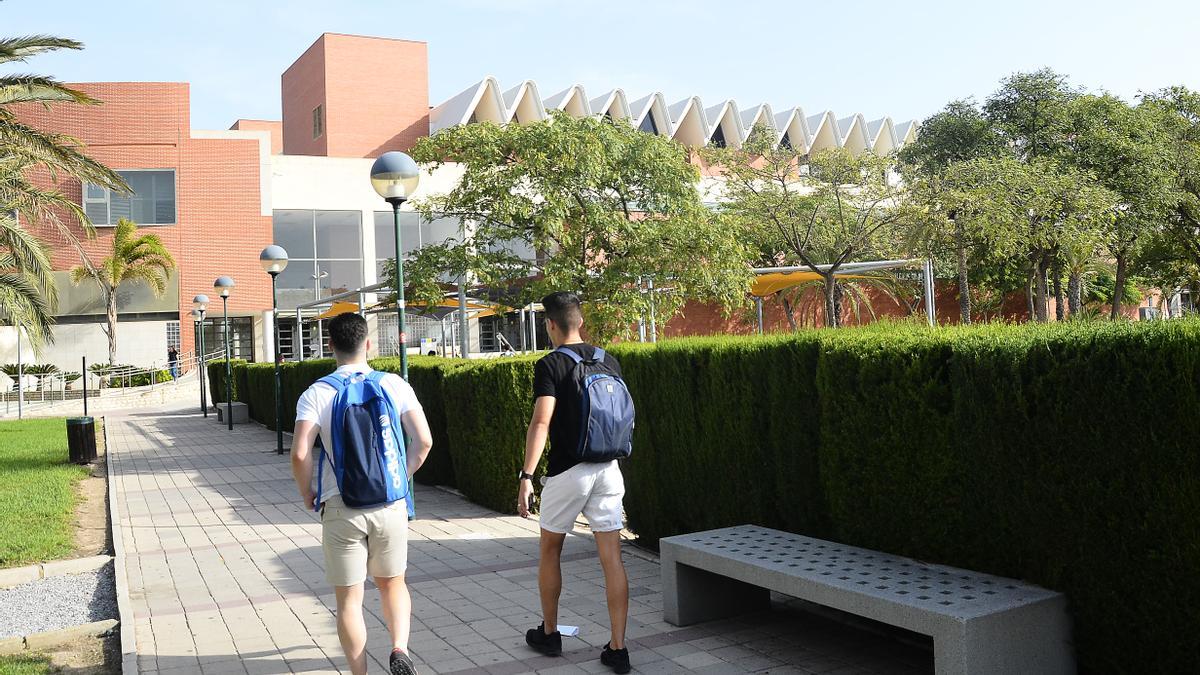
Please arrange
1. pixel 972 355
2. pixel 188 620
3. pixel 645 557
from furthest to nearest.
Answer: pixel 645 557 → pixel 188 620 → pixel 972 355

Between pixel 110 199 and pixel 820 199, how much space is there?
2864cm

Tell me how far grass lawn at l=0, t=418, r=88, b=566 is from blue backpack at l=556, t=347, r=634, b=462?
3.05 m

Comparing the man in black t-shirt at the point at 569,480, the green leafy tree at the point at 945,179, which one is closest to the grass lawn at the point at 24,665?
the man in black t-shirt at the point at 569,480

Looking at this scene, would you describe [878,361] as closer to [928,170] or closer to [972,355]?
[972,355]

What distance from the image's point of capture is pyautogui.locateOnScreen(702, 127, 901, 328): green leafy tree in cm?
3042

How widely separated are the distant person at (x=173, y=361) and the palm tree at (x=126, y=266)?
2062mm

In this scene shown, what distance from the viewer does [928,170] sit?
40.5m

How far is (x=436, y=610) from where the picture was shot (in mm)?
6004

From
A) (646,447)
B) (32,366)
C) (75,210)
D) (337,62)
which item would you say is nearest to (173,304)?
(32,366)

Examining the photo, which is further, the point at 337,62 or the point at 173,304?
the point at 337,62

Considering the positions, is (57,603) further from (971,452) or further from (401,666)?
(971,452)

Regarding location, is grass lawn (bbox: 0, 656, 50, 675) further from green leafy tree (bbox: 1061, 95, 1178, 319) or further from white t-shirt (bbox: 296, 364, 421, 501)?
green leafy tree (bbox: 1061, 95, 1178, 319)

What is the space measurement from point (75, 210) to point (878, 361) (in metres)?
18.4

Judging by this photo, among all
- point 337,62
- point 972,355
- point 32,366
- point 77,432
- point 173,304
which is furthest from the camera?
point 337,62
